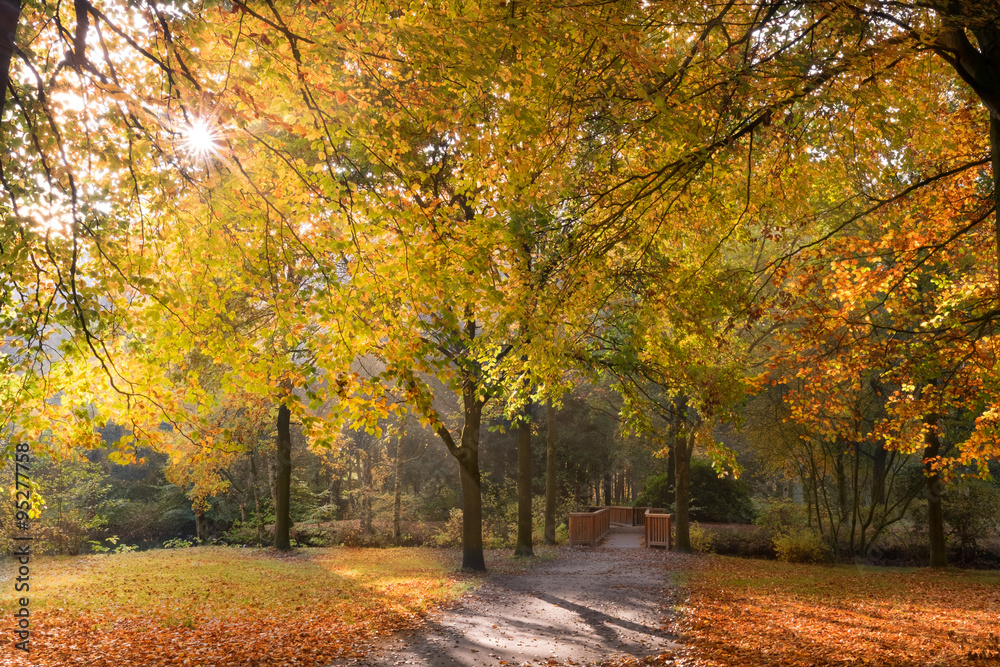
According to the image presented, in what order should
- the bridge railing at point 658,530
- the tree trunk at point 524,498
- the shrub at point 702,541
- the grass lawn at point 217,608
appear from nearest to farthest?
1. the grass lawn at point 217,608
2. the tree trunk at point 524,498
3. the shrub at point 702,541
4. the bridge railing at point 658,530

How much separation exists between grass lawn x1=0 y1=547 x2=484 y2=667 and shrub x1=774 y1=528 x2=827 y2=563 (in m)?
8.84

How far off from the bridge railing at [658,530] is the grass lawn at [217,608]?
6.94m

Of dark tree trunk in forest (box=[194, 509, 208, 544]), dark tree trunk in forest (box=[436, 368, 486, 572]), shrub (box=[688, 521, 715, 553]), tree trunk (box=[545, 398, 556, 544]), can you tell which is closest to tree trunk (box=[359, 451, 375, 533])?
dark tree trunk in forest (box=[194, 509, 208, 544])

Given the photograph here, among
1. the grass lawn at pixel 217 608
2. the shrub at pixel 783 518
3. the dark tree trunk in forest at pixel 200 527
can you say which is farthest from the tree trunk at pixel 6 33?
the dark tree trunk in forest at pixel 200 527

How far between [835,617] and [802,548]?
10.0 meters

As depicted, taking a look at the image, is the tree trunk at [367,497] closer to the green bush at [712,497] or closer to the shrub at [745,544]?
the green bush at [712,497]

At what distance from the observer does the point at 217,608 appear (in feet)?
31.9

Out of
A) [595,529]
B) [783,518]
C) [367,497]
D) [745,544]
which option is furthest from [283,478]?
[783,518]

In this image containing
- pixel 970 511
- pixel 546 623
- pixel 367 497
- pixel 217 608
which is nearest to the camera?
pixel 546 623

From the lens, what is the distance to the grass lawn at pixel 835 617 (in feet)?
22.0

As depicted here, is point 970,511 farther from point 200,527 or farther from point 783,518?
point 200,527

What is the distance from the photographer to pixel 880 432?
33.2 ft

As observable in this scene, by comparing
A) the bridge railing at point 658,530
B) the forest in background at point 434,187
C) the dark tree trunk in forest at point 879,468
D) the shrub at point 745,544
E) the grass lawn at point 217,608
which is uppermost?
the forest in background at point 434,187

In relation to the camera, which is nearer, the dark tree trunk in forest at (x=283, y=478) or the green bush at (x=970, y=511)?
the green bush at (x=970, y=511)
